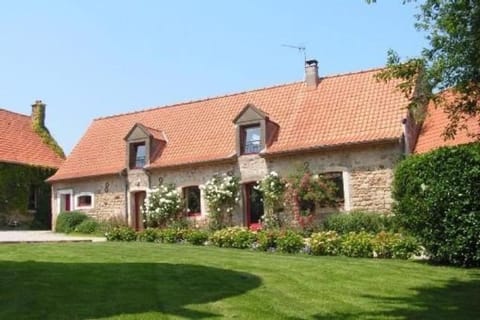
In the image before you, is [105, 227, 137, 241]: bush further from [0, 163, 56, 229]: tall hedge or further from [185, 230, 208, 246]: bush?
[0, 163, 56, 229]: tall hedge

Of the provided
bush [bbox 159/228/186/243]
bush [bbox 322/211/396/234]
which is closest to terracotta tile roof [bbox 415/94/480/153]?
bush [bbox 322/211/396/234]

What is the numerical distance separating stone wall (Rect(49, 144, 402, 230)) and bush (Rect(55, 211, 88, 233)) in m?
0.51

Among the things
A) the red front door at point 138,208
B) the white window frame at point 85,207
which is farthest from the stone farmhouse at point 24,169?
the red front door at point 138,208

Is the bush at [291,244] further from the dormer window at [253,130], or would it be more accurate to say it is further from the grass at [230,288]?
the dormer window at [253,130]

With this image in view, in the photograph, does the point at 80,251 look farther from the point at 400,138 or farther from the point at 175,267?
the point at 400,138

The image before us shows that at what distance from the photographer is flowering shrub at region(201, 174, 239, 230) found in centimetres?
2245

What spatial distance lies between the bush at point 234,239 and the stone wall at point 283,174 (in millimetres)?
4941

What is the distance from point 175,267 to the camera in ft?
36.3

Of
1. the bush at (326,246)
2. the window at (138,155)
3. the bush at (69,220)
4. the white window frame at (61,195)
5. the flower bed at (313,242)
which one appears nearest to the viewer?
the flower bed at (313,242)

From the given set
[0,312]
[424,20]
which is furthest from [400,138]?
[0,312]

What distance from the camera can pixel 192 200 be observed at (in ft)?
78.8

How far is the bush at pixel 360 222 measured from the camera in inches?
736

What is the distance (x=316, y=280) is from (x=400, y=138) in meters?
10.8

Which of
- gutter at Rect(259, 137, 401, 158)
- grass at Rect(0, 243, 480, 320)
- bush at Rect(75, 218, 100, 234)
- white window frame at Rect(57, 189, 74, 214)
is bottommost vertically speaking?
grass at Rect(0, 243, 480, 320)
